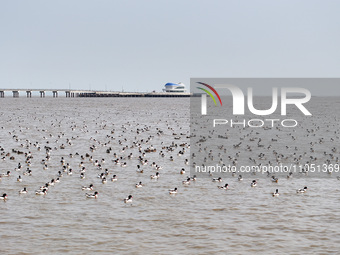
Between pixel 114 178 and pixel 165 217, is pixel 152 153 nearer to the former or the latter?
pixel 114 178

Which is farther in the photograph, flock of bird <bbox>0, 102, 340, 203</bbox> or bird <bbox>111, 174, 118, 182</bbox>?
flock of bird <bbox>0, 102, 340, 203</bbox>

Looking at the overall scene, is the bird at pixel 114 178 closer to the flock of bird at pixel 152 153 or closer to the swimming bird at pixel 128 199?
the flock of bird at pixel 152 153

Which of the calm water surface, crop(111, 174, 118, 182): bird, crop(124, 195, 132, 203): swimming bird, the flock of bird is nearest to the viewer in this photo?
the calm water surface

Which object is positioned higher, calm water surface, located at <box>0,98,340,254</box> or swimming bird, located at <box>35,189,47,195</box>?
swimming bird, located at <box>35,189,47,195</box>

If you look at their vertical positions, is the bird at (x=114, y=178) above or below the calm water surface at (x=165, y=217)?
above

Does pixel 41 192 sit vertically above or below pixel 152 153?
below

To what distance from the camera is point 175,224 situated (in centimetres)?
2153

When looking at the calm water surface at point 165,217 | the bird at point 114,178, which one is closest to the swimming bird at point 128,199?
the calm water surface at point 165,217

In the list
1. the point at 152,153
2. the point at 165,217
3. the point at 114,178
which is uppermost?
the point at 152,153

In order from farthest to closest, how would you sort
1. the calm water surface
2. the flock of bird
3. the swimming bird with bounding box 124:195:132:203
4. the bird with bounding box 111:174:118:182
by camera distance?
1. the flock of bird
2. the bird with bounding box 111:174:118:182
3. the swimming bird with bounding box 124:195:132:203
4. the calm water surface

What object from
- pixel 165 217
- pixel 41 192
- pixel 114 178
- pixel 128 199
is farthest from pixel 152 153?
pixel 165 217

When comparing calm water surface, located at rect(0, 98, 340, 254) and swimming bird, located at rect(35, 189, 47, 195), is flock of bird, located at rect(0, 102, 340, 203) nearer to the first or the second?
swimming bird, located at rect(35, 189, 47, 195)

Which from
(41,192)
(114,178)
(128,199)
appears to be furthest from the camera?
(114,178)

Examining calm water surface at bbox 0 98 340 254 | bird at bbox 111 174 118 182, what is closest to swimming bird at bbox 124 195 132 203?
calm water surface at bbox 0 98 340 254
